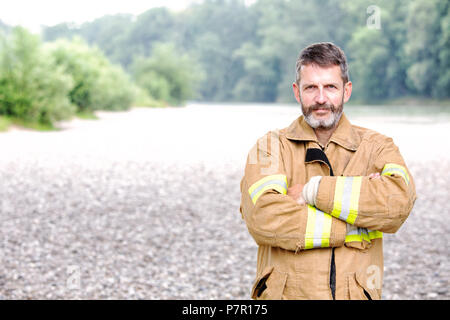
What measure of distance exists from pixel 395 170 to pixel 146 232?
5339 mm

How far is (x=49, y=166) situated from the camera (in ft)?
38.9

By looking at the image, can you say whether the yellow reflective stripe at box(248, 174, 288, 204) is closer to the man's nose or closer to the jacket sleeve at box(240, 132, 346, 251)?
the jacket sleeve at box(240, 132, 346, 251)

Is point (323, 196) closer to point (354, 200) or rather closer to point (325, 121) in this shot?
point (354, 200)

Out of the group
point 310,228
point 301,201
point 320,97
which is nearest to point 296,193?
point 301,201

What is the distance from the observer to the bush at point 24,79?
828 inches

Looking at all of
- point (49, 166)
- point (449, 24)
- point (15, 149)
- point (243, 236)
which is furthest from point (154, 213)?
point (449, 24)

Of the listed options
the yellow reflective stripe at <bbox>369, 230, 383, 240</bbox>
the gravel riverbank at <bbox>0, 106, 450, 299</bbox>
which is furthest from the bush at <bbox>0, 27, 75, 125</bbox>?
the yellow reflective stripe at <bbox>369, 230, 383, 240</bbox>

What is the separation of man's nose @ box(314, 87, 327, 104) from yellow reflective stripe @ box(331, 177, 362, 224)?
0.27 m

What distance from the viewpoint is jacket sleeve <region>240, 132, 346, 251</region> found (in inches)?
73.7

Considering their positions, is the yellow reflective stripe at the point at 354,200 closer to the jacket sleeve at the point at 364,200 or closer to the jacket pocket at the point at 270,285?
the jacket sleeve at the point at 364,200

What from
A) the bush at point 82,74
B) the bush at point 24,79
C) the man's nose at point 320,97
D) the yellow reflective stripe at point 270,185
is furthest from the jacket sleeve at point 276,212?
the bush at point 82,74

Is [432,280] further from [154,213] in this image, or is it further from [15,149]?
[15,149]

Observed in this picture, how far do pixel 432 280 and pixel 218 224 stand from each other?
296 centimetres
